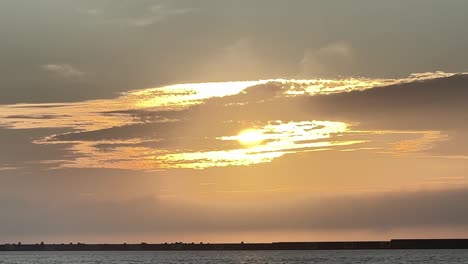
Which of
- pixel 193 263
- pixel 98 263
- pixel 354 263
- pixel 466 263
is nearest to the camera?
pixel 466 263

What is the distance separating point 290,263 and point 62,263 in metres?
48.6

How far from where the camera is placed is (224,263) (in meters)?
167

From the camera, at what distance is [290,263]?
164 m

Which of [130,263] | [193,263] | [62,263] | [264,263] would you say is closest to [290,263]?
[264,263]

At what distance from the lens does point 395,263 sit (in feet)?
504

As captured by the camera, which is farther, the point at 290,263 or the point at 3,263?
the point at 3,263

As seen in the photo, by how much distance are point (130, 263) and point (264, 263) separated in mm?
25321

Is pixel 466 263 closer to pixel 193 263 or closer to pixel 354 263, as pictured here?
pixel 354 263

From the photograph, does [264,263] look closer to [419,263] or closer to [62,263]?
[419,263]

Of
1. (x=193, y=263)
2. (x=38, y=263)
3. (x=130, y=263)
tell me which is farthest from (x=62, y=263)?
(x=193, y=263)

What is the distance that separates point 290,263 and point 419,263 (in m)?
24.0

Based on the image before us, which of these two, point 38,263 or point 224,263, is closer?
point 224,263

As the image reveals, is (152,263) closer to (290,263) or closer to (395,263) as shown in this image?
(290,263)

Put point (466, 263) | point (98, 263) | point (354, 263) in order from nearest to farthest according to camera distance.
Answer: point (466, 263) → point (354, 263) → point (98, 263)
